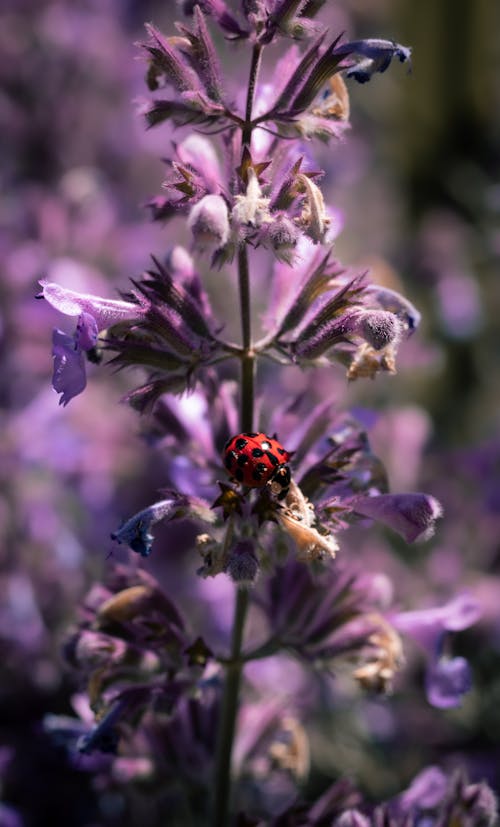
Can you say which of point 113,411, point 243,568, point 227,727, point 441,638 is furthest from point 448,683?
point 113,411

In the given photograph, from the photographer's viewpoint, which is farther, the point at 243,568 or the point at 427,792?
the point at 427,792

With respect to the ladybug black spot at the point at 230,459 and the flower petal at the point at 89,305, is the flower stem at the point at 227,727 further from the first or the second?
the flower petal at the point at 89,305

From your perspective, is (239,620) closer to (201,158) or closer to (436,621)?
(436,621)

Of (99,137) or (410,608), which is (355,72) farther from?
(99,137)

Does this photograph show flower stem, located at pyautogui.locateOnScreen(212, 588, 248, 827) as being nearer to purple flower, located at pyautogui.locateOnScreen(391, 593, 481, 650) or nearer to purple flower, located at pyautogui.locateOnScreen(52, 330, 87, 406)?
purple flower, located at pyautogui.locateOnScreen(391, 593, 481, 650)

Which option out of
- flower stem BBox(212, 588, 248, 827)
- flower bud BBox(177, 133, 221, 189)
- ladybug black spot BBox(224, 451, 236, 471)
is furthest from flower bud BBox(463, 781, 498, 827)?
flower bud BBox(177, 133, 221, 189)

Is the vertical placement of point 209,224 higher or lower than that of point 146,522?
higher
